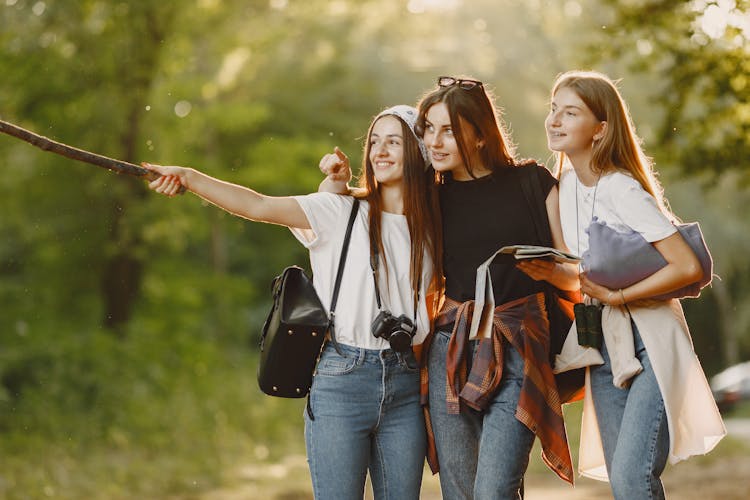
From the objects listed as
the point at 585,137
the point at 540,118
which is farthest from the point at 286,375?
the point at 540,118

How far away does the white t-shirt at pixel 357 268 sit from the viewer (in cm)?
327

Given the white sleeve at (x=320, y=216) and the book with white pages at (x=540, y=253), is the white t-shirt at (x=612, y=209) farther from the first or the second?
the white sleeve at (x=320, y=216)

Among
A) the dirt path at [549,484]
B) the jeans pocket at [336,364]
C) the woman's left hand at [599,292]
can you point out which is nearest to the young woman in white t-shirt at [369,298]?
the jeans pocket at [336,364]

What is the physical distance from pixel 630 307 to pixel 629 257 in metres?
0.19

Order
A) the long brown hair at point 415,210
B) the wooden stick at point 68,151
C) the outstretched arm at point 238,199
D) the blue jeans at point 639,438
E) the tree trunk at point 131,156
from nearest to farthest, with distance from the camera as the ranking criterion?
the wooden stick at point 68,151, the blue jeans at point 639,438, the outstretched arm at point 238,199, the long brown hair at point 415,210, the tree trunk at point 131,156

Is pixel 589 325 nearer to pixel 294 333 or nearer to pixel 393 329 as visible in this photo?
pixel 393 329

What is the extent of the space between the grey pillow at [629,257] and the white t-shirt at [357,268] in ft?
1.93

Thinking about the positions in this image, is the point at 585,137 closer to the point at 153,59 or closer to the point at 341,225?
the point at 341,225

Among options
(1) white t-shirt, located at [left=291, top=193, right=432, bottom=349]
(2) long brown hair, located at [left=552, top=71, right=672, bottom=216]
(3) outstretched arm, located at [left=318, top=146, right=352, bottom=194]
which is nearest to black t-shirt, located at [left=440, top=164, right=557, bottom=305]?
(1) white t-shirt, located at [left=291, top=193, right=432, bottom=349]

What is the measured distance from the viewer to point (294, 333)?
10.5 feet

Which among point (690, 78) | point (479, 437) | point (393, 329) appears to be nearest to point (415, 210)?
point (393, 329)

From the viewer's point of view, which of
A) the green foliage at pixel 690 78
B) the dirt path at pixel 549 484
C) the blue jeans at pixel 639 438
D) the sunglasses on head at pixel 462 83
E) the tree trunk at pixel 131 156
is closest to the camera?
the blue jeans at pixel 639 438

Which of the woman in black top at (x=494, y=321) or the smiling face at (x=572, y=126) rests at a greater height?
the smiling face at (x=572, y=126)

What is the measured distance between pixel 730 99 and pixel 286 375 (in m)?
5.64
